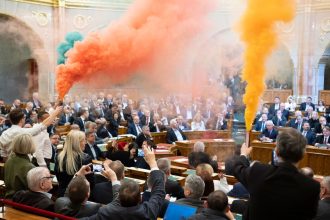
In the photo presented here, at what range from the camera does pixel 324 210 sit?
11.9 feet

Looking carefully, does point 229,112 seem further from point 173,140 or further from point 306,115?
point 173,140

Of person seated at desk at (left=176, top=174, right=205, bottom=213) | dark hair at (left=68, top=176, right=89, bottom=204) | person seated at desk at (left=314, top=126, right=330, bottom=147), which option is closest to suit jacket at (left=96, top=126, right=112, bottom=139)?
person seated at desk at (left=314, top=126, right=330, bottom=147)

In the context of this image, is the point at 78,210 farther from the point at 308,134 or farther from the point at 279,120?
the point at 279,120

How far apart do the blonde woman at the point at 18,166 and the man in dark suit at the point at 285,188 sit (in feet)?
8.26

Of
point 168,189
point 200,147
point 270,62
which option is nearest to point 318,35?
point 270,62

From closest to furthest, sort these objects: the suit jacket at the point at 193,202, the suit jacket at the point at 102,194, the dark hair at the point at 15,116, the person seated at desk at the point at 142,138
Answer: the suit jacket at the point at 193,202, the suit jacket at the point at 102,194, the dark hair at the point at 15,116, the person seated at desk at the point at 142,138

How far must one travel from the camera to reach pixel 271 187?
2521 mm

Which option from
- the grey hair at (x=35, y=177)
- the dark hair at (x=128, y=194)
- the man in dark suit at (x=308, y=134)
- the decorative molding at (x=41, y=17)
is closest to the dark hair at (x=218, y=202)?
the dark hair at (x=128, y=194)

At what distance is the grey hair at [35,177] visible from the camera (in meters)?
3.88

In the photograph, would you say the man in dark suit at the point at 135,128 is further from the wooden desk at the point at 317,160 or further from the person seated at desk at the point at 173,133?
the wooden desk at the point at 317,160

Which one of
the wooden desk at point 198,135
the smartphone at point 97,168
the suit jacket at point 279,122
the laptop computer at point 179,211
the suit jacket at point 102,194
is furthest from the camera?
the suit jacket at point 279,122

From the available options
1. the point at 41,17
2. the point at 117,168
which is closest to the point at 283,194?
the point at 117,168

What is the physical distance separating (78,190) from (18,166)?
118cm

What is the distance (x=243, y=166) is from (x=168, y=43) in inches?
367
